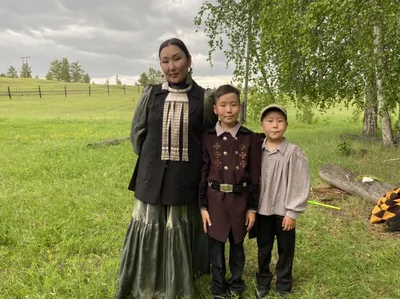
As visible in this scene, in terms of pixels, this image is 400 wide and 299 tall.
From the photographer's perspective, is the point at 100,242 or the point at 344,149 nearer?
the point at 100,242

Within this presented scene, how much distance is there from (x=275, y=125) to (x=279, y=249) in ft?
3.38

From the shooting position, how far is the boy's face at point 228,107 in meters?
2.49

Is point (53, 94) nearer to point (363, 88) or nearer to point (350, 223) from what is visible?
point (363, 88)

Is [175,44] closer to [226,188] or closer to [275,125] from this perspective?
[275,125]

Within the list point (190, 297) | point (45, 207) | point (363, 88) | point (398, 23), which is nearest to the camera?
point (190, 297)

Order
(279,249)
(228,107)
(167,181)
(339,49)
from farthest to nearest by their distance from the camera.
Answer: (339,49) < (279,249) < (167,181) < (228,107)

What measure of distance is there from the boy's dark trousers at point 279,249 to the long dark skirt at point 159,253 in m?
0.54

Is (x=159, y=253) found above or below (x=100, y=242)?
above

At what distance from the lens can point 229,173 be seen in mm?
2539

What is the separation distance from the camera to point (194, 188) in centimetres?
267

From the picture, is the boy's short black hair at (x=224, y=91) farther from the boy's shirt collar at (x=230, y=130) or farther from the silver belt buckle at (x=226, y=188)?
the silver belt buckle at (x=226, y=188)

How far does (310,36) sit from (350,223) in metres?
3.57

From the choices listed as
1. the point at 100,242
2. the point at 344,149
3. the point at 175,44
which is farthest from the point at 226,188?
the point at 344,149

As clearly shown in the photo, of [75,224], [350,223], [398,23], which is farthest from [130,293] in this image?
[398,23]
